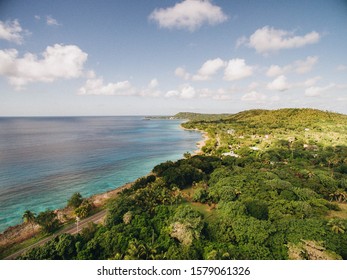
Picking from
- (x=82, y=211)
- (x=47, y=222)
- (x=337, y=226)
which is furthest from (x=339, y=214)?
(x=47, y=222)

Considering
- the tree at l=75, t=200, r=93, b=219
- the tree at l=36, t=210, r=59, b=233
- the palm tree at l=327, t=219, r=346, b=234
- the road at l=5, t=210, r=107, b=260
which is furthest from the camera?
the tree at l=75, t=200, r=93, b=219

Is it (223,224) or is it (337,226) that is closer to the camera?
(337,226)

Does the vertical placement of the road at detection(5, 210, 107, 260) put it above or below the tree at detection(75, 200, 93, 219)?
below

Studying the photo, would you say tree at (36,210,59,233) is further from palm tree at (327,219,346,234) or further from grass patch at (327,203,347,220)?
grass patch at (327,203,347,220)

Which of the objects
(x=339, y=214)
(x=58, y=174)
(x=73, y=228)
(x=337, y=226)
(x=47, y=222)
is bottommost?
(x=73, y=228)

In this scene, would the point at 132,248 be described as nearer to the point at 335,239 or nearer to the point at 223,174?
the point at 335,239

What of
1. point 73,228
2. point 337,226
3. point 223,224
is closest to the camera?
point 337,226

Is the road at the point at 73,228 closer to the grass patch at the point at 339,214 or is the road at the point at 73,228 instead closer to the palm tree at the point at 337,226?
the palm tree at the point at 337,226

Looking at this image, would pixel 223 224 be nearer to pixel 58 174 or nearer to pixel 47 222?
pixel 47 222

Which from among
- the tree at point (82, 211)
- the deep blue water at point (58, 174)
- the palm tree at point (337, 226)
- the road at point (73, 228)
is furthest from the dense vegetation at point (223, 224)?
the deep blue water at point (58, 174)

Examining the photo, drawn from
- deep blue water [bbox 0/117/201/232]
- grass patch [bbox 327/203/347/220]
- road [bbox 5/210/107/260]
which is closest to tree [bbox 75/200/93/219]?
road [bbox 5/210/107/260]
